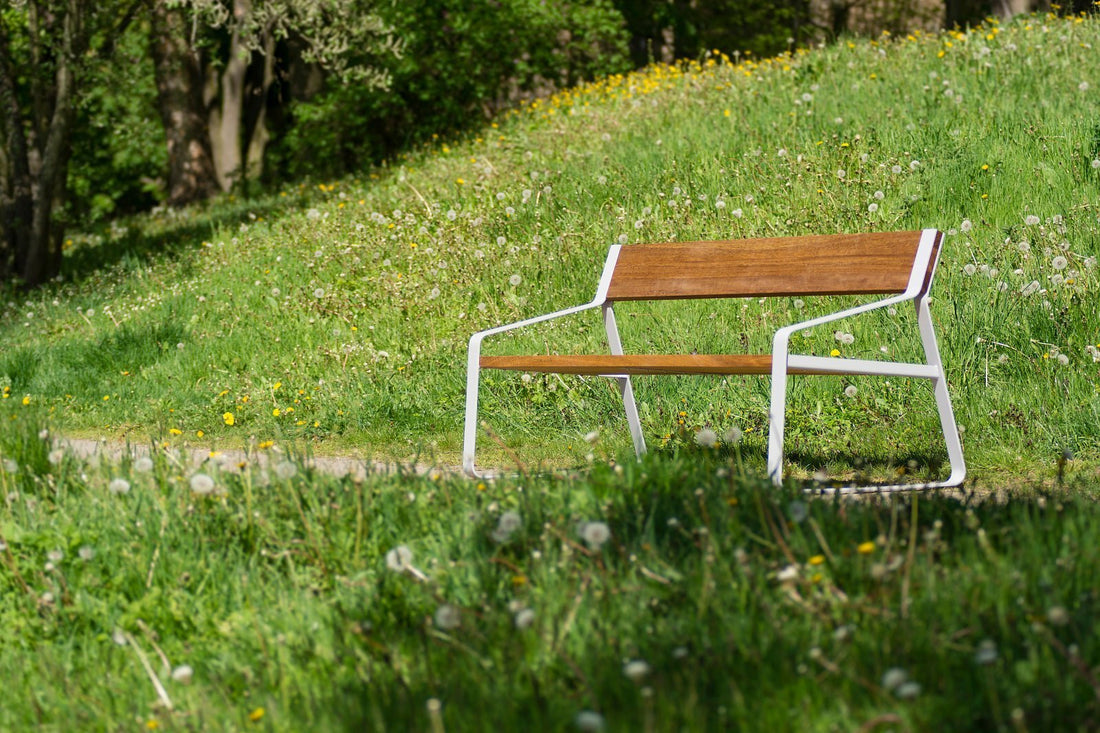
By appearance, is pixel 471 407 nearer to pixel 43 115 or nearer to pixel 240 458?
pixel 240 458

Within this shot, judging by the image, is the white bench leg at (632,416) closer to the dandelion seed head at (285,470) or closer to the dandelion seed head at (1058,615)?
the dandelion seed head at (285,470)

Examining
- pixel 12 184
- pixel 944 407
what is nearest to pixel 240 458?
pixel 944 407

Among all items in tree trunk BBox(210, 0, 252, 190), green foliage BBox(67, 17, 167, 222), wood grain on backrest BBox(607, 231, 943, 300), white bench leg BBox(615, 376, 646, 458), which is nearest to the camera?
wood grain on backrest BBox(607, 231, 943, 300)

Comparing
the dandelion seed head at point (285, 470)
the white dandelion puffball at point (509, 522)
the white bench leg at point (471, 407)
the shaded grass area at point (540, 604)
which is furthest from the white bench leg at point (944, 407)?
the dandelion seed head at point (285, 470)

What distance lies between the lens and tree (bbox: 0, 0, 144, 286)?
12.1 meters

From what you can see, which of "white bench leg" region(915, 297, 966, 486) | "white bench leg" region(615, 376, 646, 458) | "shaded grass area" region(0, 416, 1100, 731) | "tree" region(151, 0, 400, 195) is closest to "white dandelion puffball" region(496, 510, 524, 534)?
Answer: "shaded grass area" region(0, 416, 1100, 731)

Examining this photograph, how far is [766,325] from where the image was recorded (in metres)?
6.55

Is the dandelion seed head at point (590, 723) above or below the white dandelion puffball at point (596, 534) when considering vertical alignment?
above

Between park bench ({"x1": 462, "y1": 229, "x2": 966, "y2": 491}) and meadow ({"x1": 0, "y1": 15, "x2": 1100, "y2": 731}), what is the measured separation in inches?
14.2

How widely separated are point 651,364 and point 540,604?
1.80 m

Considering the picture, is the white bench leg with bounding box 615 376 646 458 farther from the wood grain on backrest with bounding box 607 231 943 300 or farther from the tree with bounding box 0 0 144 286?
the tree with bounding box 0 0 144 286

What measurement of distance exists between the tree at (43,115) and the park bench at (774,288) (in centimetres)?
863

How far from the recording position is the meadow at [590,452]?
2.47 m

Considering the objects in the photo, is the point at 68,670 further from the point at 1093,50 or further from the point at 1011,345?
the point at 1093,50
